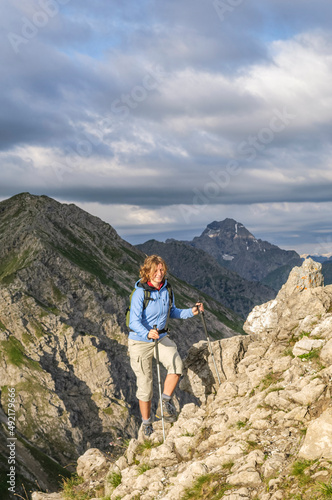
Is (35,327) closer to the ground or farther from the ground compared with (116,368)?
farther from the ground

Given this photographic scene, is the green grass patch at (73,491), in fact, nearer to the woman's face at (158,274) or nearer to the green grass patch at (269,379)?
the green grass patch at (269,379)

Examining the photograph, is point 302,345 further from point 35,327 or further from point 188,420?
point 35,327

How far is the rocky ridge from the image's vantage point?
28.6ft

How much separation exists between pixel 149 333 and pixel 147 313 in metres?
0.81

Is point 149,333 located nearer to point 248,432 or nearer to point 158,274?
point 158,274

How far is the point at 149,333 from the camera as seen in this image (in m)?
13.2

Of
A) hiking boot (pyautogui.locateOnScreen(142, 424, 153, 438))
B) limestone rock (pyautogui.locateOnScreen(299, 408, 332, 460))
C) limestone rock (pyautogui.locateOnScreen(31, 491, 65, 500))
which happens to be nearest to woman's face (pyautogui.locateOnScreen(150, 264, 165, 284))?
hiking boot (pyautogui.locateOnScreen(142, 424, 153, 438))

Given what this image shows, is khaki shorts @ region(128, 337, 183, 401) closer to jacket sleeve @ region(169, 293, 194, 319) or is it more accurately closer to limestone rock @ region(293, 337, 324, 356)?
jacket sleeve @ region(169, 293, 194, 319)

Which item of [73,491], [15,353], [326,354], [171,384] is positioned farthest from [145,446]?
[15,353]

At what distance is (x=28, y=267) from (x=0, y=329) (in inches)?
1500

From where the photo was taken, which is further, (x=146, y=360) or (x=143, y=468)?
(x=146, y=360)

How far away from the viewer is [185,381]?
687 inches

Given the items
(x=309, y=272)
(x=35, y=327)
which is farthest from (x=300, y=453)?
(x=35, y=327)

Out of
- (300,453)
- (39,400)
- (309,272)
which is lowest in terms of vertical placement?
(39,400)
